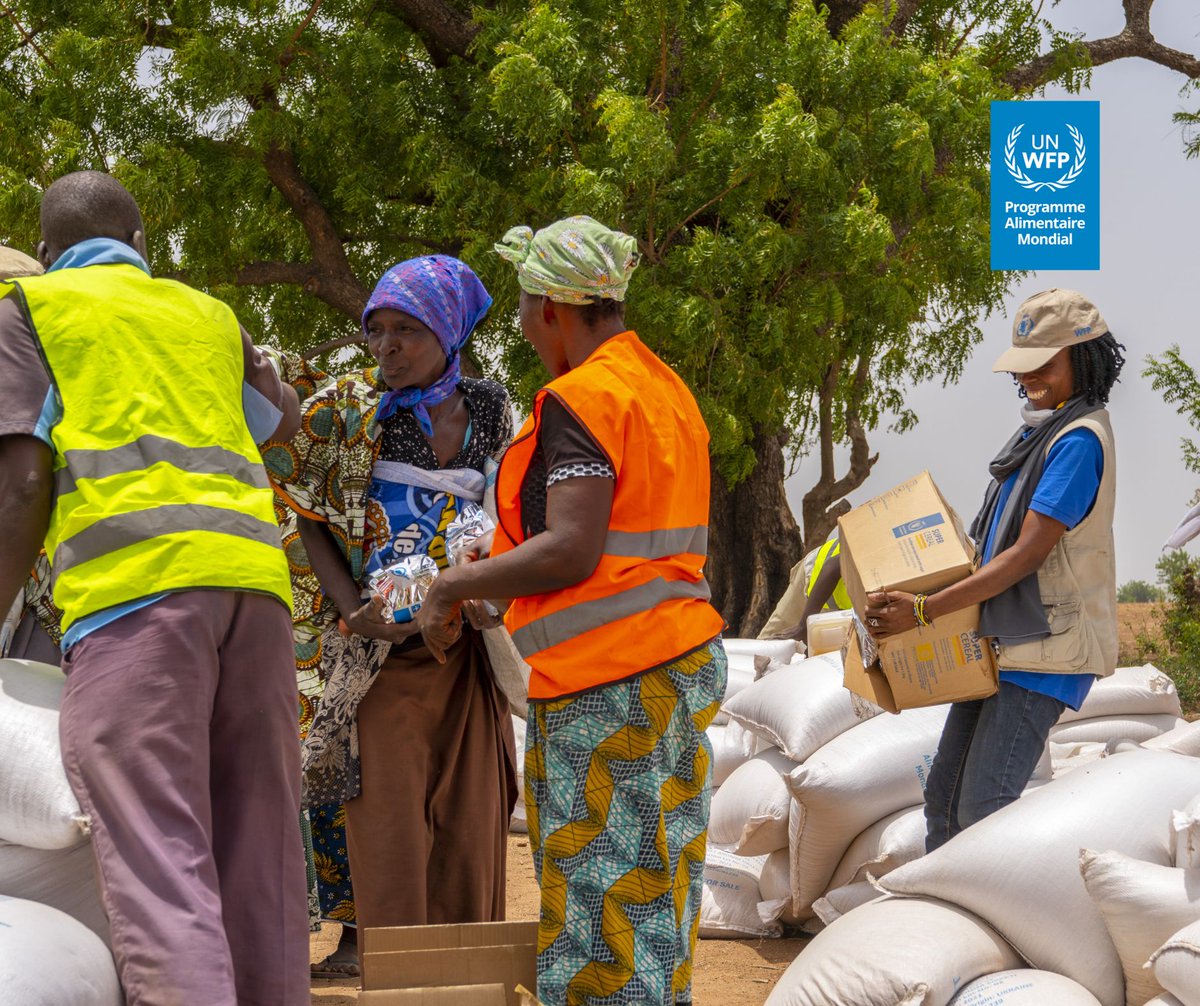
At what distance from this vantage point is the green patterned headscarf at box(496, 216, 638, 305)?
2.86m

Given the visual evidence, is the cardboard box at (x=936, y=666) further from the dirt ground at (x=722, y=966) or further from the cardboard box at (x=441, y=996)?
the cardboard box at (x=441, y=996)

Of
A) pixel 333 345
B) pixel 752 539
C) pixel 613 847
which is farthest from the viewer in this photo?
pixel 752 539

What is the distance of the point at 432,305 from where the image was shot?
11.4ft

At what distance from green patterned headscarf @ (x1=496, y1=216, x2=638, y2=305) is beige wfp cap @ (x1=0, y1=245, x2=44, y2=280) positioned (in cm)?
102

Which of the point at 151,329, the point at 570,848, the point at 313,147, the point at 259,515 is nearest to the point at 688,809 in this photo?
the point at 570,848

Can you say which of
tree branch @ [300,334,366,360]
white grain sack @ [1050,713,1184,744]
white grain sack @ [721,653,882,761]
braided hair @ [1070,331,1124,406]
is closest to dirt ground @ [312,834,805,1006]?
white grain sack @ [721,653,882,761]

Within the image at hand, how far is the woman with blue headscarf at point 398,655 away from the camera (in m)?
3.45

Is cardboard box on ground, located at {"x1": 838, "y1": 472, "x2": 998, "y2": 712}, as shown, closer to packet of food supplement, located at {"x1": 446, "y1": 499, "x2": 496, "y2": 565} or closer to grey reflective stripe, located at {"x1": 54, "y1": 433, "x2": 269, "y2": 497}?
packet of food supplement, located at {"x1": 446, "y1": 499, "x2": 496, "y2": 565}

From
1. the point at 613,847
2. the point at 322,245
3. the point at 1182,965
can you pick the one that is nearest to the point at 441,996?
the point at 613,847

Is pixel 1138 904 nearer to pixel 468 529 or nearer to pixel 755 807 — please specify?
pixel 468 529

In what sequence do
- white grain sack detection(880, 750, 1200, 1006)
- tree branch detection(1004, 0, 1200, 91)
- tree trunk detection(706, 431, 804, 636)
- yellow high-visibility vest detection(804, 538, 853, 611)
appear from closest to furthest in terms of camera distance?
white grain sack detection(880, 750, 1200, 1006), yellow high-visibility vest detection(804, 538, 853, 611), tree trunk detection(706, 431, 804, 636), tree branch detection(1004, 0, 1200, 91)

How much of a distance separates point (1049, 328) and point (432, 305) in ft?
4.82

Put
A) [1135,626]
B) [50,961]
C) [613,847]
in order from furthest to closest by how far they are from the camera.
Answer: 1. [1135,626]
2. [613,847]
3. [50,961]

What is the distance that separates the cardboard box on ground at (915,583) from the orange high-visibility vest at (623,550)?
2.70 feet
